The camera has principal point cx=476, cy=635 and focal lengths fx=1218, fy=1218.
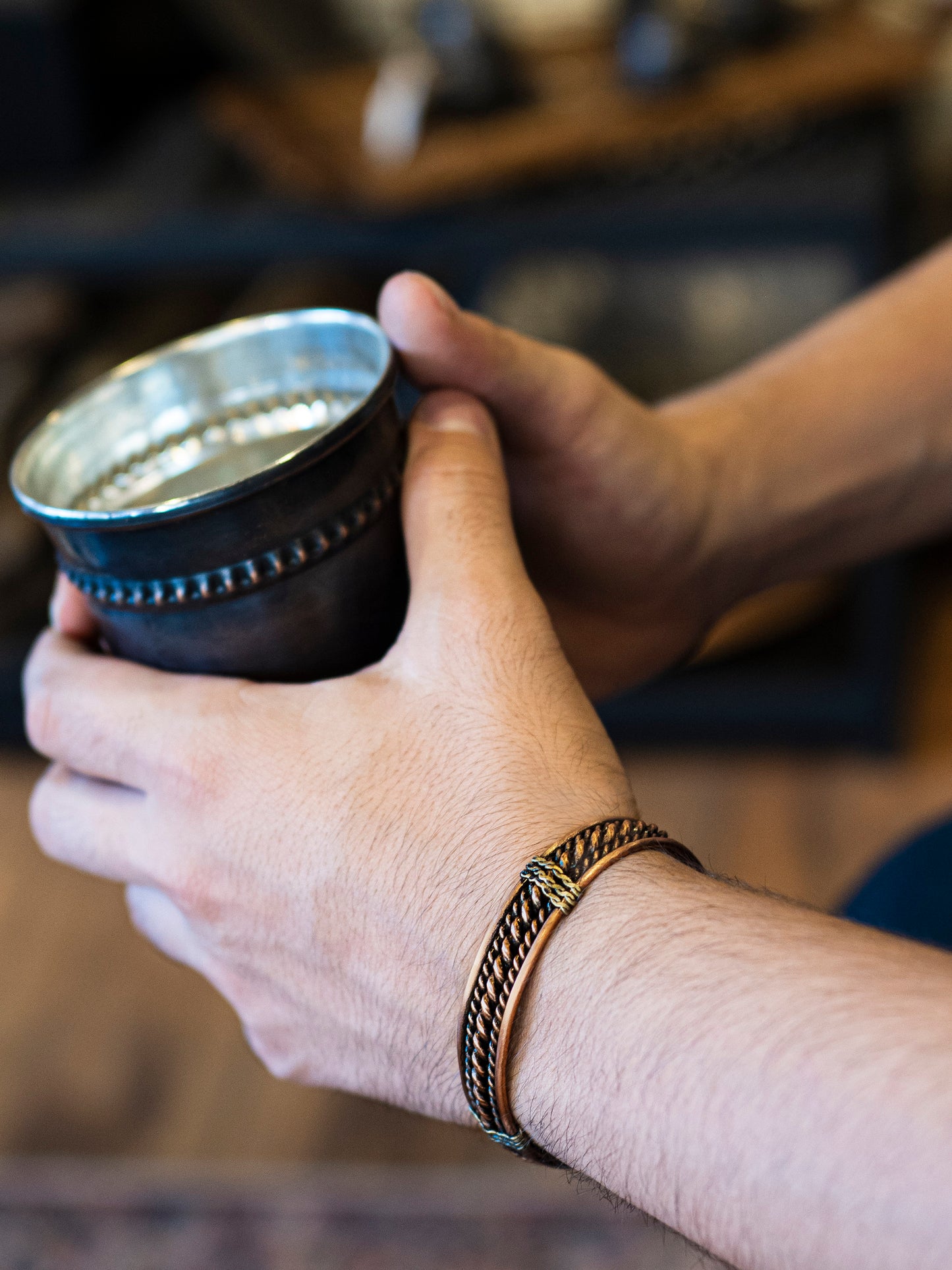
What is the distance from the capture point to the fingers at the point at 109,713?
1.71ft

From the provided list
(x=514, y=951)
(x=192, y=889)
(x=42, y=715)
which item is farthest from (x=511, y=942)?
(x=42, y=715)

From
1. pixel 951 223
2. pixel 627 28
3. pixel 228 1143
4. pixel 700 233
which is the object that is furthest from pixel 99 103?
pixel 228 1143

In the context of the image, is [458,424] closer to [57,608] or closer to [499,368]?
[499,368]

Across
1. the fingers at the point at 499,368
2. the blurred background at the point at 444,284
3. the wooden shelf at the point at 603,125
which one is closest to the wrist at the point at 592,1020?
the fingers at the point at 499,368

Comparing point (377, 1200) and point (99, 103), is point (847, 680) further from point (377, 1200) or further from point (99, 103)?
→ point (99, 103)

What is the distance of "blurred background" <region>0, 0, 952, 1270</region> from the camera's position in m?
1.19

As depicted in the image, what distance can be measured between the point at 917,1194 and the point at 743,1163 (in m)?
0.05

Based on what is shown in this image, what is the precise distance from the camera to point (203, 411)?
2.05ft

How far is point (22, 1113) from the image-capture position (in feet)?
4.17

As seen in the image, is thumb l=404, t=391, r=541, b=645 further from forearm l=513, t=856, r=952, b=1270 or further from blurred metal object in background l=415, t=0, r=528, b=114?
blurred metal object in background l=415, t=0, r=528, b=114

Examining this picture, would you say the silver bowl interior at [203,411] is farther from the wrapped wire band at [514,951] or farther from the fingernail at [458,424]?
the wrapped wire band at [514,951]

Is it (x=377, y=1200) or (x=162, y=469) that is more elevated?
(x=162, y=469)

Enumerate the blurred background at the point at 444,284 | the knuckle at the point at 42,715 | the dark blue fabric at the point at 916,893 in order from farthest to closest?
the blurred background at the point at 444,284, the dark blue fabric at the point at 916,893, the knuckle at the point at 42,715

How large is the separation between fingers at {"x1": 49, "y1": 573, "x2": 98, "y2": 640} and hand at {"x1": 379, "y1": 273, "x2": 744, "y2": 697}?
0.20m
